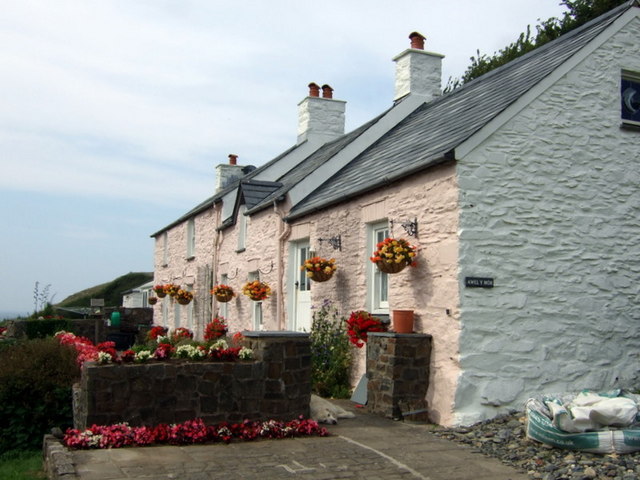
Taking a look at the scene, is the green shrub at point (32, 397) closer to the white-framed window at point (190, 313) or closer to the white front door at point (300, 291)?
the white front door at point (300, 291)

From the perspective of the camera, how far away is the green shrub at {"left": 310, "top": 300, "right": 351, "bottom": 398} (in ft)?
34.2

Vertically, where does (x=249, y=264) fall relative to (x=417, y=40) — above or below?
below

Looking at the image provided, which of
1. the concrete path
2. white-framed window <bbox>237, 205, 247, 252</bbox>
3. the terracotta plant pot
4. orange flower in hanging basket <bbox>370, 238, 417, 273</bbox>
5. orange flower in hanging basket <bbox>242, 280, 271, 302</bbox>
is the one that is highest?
white-framed window <bbox>237, 205, 247, 252</bbox>

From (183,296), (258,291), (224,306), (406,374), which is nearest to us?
(406,374)

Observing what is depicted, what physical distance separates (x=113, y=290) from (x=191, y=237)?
23865 millimetres

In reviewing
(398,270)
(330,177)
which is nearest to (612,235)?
(398,270)

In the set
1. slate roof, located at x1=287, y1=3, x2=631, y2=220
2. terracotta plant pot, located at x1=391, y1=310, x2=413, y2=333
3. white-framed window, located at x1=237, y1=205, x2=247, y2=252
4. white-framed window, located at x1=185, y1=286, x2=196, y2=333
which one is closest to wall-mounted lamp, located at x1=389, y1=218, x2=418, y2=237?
slate roof, located at x1=287, y1=3, x2=631, y2=220

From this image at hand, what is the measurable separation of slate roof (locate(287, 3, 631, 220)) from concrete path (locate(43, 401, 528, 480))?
3547 mm

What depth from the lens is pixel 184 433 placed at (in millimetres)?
7086

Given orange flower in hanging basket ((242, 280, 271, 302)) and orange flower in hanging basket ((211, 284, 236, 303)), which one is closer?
orange flower in hanging basket ((242, 280, 271, 302))

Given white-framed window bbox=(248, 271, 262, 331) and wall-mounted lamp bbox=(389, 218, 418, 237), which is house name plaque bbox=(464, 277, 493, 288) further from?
white-framed window bbox=(248, 271, 262, 331)

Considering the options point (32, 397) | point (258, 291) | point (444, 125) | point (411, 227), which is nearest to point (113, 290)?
point (258, 291)

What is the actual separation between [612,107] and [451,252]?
3341mm

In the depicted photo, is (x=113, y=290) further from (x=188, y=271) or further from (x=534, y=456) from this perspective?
(x=534, y=456)
